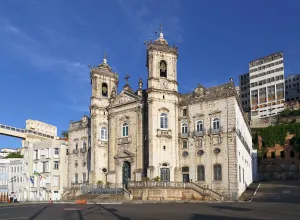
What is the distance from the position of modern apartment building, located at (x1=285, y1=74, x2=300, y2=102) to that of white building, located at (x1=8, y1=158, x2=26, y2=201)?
79.8m

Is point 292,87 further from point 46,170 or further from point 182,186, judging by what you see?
point 182,186

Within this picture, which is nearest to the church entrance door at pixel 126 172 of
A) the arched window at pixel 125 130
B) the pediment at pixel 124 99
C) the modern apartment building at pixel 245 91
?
the arched window at pixel 125 130

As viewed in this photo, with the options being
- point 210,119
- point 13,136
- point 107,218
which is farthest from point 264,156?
point 107,218

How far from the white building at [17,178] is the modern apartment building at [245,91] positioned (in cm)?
7313

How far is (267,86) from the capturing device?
110562 millimetres

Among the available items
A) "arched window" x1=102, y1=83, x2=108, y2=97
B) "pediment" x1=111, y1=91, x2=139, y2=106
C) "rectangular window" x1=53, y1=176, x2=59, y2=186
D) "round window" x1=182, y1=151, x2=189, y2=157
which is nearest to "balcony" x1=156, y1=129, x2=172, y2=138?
"round window" x1=182, y1=151, x2=189, y2=157

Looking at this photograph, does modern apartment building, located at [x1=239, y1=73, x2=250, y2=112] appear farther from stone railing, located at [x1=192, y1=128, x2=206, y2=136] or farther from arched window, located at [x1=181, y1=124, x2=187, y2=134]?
stone railing, located at [x1=192, y1=128, x2=206, y2=136]

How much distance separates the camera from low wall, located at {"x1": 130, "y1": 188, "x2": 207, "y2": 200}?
4203 centimetres

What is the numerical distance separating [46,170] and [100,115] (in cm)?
1786

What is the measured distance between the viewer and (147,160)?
48.3 m

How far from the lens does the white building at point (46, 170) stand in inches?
2544

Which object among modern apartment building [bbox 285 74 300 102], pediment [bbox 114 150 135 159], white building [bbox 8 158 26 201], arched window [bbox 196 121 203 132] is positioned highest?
modern apartment building [bbox 285 74 300 102]

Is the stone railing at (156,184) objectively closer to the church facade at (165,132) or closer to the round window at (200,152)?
the church facade at (165,132)

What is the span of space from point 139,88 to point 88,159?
15016 mm
